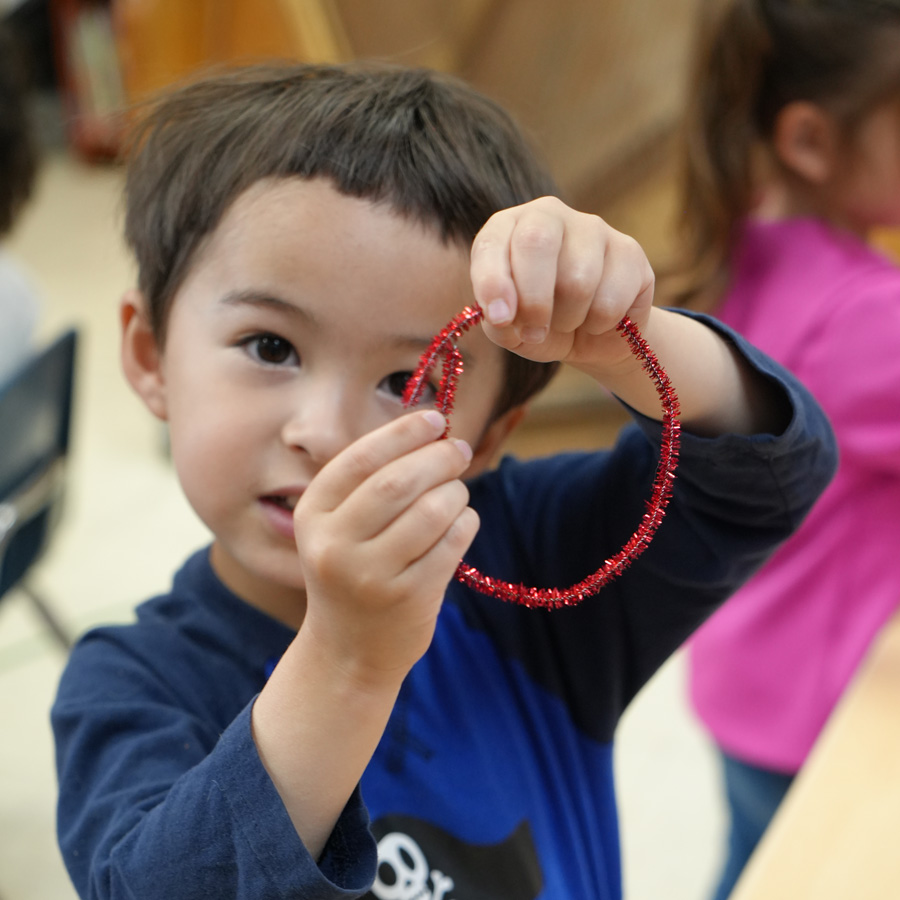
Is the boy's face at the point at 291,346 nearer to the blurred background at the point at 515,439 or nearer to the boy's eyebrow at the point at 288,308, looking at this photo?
the boy's eyebrow at the point at 288,308

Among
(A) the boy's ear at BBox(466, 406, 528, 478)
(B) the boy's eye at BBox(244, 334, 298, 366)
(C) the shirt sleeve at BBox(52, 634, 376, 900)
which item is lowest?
(C) the shirt sleeve at BBox(52, 634, 376, 900)

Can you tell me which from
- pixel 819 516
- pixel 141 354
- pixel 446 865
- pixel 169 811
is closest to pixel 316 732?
pixel 169 811

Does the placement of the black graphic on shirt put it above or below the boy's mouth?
below

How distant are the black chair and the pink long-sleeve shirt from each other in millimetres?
671

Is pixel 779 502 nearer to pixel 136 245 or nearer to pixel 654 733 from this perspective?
pixel 136 245

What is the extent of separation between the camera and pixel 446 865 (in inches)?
19.0

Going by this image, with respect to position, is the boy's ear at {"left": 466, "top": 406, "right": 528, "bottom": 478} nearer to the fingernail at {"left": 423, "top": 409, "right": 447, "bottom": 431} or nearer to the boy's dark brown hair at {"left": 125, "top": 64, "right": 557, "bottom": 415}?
the boy's dark brown hair at {"left": 125, "top": 64, "right": 557, "bottom": 415}

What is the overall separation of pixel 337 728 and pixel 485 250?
0.17 meters

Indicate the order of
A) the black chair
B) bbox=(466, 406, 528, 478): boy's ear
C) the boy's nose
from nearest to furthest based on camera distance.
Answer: the boy's nose, bbox=(466, 406, 528, 478): boy's ear, the black chair

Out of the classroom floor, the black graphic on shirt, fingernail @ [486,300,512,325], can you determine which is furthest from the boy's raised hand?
the classroom floor

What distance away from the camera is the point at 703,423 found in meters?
0.48

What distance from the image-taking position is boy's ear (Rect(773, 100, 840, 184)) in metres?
0.91

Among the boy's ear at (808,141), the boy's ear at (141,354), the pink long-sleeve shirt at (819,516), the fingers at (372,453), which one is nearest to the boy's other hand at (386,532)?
the fingers at (372,453)

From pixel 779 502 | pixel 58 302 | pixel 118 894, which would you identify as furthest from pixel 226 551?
pixel 58 302
